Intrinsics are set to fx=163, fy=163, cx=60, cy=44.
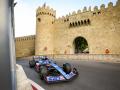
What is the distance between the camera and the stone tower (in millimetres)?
35438

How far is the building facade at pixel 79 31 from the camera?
2835cm

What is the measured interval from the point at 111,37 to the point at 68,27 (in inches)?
385

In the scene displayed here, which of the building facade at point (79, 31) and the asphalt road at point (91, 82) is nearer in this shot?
the asphalt road at point (91, 82)

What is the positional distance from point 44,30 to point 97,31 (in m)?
12.1

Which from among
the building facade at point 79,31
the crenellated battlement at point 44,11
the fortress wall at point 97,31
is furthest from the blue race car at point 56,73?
the crenellated battlement at point 44,11

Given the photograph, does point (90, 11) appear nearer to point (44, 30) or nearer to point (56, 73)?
point (44, 30)

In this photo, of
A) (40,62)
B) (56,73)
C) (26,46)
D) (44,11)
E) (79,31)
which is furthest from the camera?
(26,46)

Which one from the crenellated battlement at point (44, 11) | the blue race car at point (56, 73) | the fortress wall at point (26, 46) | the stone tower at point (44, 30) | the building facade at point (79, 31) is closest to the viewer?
the blue race car at point (56, 73)

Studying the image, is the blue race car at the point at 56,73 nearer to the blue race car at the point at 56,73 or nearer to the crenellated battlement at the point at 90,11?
the blue race car at the point at 56,73

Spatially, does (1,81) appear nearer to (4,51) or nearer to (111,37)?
(4,51)

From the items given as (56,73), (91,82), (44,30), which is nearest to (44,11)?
(44,30)

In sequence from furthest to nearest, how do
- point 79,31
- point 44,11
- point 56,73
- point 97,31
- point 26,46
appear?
point 26,46 < point 44,11 < point 79,31 < point 97,31 < point 56,73

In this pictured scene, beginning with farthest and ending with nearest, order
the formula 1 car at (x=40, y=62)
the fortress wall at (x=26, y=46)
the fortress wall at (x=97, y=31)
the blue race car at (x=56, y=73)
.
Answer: the fortress wall at (x=26, y=46), the fortress wall at (x=97, y=31), the formula 1 car at (x=40, y=62), the blue race car at (x=56, y=73)

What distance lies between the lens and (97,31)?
29.9m
